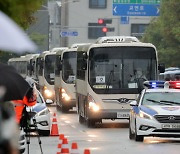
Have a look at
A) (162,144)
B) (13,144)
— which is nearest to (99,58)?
(162,144)

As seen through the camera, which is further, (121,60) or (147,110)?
(121,60)

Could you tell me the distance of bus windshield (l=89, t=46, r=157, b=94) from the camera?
29.9m

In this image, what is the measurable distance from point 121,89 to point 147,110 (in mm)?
6499

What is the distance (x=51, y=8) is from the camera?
129250 millimetres

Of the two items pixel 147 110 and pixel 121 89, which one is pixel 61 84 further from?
pixel 147 110

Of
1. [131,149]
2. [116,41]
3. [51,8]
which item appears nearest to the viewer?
[131,149]

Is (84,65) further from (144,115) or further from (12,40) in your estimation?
(12,40)

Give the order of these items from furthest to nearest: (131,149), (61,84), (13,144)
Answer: (61,84) < (131,149) < (13,144)

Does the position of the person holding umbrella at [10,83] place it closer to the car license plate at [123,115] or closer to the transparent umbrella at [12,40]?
the transparent umbrella at [12,40]

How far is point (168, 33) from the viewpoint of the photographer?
7288 centimetres

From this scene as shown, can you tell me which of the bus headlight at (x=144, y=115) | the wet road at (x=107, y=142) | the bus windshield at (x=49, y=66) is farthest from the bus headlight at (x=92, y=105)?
the bus windshield at (x=49, y=66)

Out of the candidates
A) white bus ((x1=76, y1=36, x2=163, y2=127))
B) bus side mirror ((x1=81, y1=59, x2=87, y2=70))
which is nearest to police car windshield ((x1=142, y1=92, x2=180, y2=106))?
white bus ((x1=76, y1=36, x2=163, y2=127))

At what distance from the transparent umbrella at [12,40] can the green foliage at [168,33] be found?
207 ft

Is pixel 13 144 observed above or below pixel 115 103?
above
